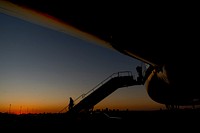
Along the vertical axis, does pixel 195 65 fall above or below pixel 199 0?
below

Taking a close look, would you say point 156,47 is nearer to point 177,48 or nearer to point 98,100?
point 177,48

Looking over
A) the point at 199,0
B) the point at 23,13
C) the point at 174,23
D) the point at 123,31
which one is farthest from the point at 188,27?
the point at 23,13

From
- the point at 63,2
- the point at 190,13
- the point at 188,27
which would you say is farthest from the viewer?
the point at 188,27

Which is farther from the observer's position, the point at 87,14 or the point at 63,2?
the point at 87,14

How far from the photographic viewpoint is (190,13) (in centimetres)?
288

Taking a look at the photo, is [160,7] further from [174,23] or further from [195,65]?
[195,65]

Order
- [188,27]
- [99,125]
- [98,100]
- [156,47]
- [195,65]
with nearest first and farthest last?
[188,27] < [156,47] < [195,65] < [99,125] < [98,100]

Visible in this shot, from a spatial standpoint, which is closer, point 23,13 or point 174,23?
point 23,13

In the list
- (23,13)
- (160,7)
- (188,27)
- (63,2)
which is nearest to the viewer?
(63,2)

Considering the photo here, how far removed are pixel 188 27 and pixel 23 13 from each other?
276 cm

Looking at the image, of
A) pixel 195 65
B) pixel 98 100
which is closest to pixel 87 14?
pixel 195 65

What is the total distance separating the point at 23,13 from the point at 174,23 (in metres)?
2.42

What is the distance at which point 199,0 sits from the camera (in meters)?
2.57

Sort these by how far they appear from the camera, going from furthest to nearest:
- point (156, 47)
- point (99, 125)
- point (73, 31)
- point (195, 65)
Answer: point (99, 125), point (195, 65), point (156, 47), point (73, 31)
